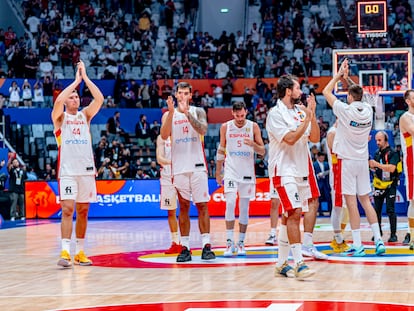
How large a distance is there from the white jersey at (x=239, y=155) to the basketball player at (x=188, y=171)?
2.87ft

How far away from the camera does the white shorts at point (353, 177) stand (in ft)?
34.9

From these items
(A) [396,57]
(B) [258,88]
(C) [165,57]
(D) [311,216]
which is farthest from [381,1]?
(C) [165,57]

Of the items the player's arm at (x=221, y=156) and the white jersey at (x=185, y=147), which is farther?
the player's arm at (x=221, y=156)

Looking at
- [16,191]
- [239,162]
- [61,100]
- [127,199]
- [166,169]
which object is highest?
[61,100]

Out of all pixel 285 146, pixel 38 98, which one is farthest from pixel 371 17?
pixel 38 98

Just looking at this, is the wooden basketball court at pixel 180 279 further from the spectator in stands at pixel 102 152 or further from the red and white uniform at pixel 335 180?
the spectator in stands at pixel 102 152

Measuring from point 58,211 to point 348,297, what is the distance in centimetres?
1611

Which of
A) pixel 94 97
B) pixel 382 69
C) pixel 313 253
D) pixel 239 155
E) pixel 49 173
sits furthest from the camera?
pixel 49 173

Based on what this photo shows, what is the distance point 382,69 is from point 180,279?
12303 mm

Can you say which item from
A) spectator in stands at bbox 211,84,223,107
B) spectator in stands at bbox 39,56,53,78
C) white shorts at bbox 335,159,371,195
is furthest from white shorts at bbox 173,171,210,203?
spectator in stands at bbox 39,56,53,78

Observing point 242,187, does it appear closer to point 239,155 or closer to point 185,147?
point 239,155

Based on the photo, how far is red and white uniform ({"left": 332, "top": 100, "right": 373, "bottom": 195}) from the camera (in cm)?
1048

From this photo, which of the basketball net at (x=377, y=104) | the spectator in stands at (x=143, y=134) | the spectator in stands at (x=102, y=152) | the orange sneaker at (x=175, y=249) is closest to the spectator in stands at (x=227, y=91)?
the spectator in stands at (x=143, y=134)

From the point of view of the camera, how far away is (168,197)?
11922 mm
